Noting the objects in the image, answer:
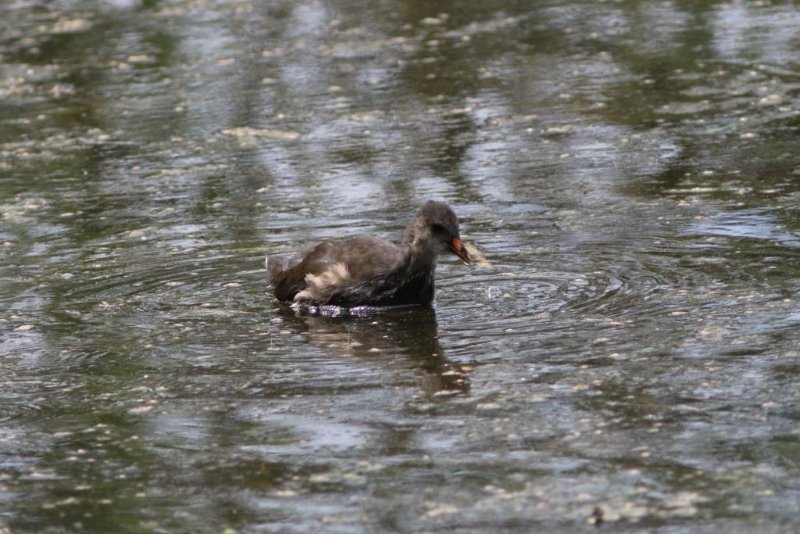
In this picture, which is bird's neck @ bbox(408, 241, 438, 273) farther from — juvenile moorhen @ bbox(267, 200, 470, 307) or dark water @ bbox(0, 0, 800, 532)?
dark water @ bbox(0, 0, 800, 532)

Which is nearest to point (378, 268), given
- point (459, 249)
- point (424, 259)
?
point (424, 259)

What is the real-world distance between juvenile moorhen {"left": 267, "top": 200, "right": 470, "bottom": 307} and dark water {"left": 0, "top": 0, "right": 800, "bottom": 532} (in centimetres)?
19

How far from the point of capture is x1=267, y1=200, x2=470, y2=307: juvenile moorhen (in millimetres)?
9781

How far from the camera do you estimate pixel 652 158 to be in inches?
519

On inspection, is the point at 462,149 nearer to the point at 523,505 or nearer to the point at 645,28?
the point at 645,28

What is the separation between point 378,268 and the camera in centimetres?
988

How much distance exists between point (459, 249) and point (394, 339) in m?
0.95

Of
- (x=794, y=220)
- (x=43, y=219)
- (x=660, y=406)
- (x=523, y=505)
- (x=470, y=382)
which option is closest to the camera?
(x=523, y=505)

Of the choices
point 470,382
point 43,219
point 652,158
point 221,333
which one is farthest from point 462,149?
point 470,382

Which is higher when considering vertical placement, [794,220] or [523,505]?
[523,505]

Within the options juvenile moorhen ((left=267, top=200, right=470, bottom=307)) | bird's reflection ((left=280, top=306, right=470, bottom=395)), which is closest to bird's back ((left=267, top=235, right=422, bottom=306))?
juvenile moorhen ((left=267, top=200, right=470, bottom=307))

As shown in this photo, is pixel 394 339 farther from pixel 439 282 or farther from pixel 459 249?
pixel 439 282

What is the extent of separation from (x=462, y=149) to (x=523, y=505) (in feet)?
26.4

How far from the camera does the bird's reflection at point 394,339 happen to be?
26.7 feet
